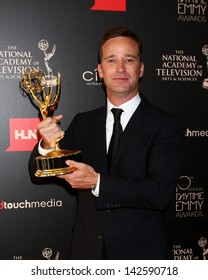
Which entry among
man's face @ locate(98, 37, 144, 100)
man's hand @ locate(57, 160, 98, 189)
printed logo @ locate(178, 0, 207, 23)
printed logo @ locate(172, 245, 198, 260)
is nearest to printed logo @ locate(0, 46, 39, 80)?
man's face @ locate(98, 37, 144, 100)

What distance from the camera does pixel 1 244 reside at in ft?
7.86

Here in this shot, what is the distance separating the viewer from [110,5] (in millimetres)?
2422

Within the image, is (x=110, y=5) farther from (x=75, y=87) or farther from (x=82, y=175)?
(x=82, y=175)

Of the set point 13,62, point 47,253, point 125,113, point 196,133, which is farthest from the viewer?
point 196,133

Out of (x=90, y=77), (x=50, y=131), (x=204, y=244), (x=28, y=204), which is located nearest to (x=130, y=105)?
(x=50, y=131)

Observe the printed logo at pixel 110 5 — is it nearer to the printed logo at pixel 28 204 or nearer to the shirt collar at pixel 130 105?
the shirt collar at pixel 130 105

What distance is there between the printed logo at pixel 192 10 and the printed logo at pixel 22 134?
4.09ft

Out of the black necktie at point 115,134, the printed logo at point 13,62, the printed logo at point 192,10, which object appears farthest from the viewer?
the printed logo at point 192,10

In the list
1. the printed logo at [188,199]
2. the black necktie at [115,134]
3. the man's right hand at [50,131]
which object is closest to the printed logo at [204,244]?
the printed logo at [188,199]

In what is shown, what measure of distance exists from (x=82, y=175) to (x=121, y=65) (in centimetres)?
62

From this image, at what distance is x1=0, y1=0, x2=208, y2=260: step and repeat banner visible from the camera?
2.36 meters

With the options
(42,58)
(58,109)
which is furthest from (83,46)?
(58,109)

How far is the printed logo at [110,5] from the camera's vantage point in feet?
7.92

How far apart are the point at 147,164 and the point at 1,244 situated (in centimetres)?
120
